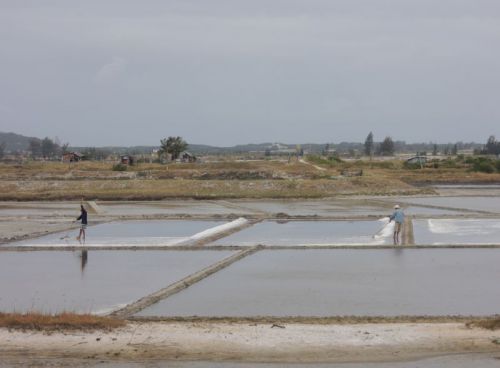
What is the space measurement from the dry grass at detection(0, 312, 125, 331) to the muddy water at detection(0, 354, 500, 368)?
0.89m

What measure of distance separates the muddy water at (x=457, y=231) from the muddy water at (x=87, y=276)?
6.31m

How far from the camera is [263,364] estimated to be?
778 cm

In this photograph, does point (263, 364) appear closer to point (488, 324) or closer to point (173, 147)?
point (488, 324)

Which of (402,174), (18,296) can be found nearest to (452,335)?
(18,296)

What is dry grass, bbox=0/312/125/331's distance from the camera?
8.81 metres

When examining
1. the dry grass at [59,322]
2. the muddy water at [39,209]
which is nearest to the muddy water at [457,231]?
the dry grass at [59,322]

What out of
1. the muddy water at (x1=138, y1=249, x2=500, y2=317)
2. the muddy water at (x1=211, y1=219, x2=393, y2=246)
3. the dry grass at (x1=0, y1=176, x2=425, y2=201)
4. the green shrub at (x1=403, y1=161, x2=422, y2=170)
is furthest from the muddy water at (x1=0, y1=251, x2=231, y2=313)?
the green shrub at (x1=403, y1=161, x2=422, y2=170)

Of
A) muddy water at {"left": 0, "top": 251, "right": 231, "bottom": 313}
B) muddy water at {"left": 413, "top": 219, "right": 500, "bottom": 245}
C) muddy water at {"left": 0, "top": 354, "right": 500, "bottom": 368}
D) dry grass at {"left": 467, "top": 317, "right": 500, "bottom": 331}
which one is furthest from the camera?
muddy water at {"left": 413, "top": 219, "right": 500, "bottom": 245}

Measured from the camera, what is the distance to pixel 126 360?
7.92m

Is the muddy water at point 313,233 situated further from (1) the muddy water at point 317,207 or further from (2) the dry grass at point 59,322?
(2) the dry grass at point 59,322

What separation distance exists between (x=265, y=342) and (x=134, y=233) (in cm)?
1319

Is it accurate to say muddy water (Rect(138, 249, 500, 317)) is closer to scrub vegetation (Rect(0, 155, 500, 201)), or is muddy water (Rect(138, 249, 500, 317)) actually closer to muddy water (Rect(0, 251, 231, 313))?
muddy water (Rect(0, 251, 231, 313))

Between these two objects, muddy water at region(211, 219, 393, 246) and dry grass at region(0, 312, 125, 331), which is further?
muddy water at region(211, 219, 393, 246)

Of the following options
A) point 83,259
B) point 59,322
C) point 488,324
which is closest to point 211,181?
point 83,259
